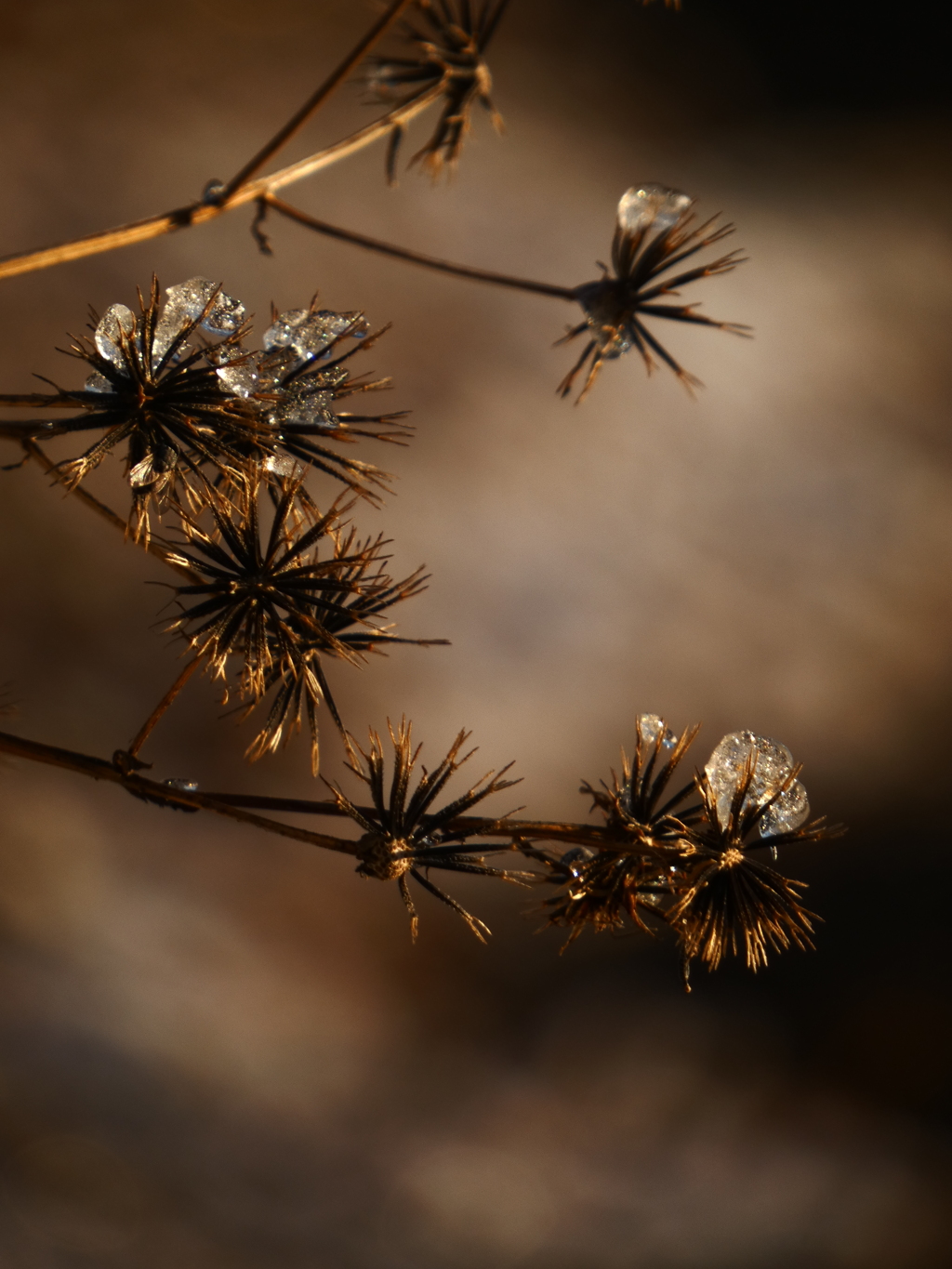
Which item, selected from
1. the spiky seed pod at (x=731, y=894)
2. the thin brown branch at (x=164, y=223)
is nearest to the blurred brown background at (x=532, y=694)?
the thin brown branch at (x=164, y=223)

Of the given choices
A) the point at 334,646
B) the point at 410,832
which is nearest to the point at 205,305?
the point at 334,646

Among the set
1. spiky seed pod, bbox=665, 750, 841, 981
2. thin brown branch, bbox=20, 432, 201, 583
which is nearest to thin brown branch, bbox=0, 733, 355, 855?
thin brown branch, bbox=20, 432, 201, 583

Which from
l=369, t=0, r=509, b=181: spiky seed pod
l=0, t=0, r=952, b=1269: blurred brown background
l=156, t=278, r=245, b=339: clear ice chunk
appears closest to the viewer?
l=156, t=278, r=245, b=339: clear ice chunk

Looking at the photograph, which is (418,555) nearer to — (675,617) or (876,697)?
(675,617)

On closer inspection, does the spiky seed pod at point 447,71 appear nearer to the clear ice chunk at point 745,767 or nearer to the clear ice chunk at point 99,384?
the clear ice chunk at point 99,384

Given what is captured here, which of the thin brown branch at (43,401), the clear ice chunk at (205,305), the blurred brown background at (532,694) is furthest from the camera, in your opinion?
the blurred brown background at (532,694)

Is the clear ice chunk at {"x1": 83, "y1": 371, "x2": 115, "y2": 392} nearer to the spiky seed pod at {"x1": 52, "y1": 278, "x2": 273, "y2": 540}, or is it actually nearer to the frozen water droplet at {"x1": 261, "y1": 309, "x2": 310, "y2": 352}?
the spiky seed pod at {"x1": 52, "y1": 278, "x2": 273, "y2": 540}

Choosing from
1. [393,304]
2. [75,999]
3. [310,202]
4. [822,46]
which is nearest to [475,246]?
[393,304]
